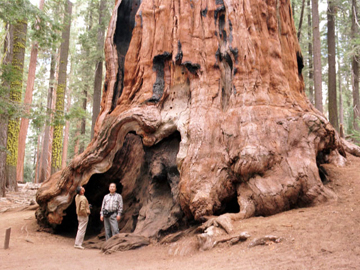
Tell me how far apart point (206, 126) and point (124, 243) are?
2946mm

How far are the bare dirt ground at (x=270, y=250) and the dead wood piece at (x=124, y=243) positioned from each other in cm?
15

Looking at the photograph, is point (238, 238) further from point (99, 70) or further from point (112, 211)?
point (99, 70)

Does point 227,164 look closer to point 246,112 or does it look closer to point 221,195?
point 221,195

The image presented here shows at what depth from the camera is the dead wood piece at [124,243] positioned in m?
6.22

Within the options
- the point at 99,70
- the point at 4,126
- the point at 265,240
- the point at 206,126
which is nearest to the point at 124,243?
the point at 206,126

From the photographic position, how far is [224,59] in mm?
7410

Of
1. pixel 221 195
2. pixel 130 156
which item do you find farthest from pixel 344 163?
pixel 130 156

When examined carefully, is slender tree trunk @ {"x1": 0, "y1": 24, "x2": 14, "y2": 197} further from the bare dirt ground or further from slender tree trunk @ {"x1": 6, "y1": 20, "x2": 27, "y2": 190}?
the bare dirt ground

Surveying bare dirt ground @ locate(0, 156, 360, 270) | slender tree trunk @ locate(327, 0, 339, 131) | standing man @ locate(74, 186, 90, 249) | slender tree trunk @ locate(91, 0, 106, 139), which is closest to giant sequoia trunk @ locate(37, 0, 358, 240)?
bare dirt ground @ locate(0, 156, 360, 270)

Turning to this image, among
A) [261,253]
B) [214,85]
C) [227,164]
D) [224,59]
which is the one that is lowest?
[261,253]

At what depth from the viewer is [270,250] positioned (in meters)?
4.03

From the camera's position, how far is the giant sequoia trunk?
5797mm

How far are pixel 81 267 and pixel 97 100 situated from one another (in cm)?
1137

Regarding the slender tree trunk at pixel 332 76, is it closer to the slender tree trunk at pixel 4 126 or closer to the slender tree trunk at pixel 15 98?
the slender tree trunk at pixel 4 126
